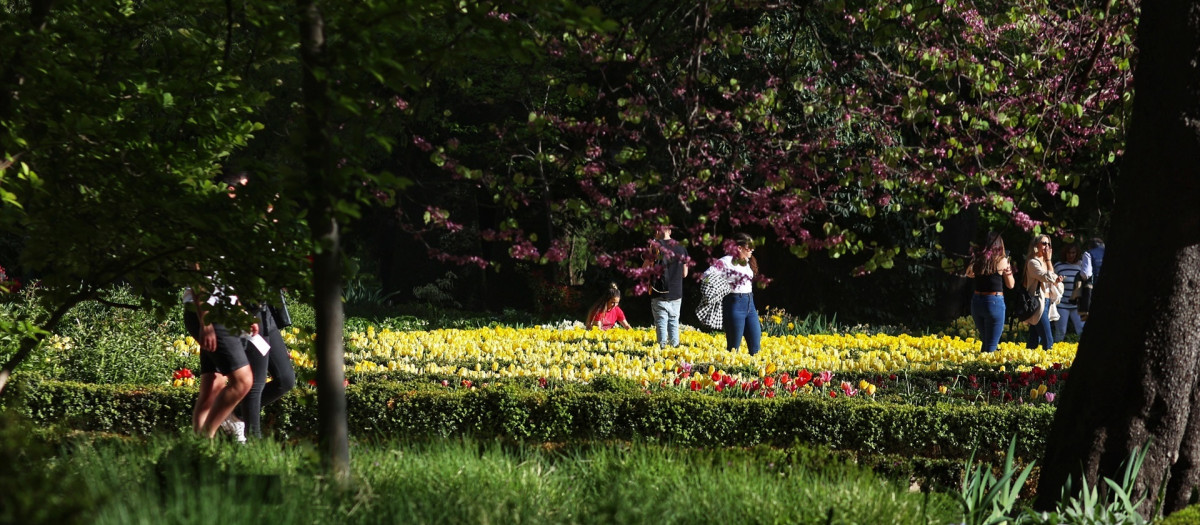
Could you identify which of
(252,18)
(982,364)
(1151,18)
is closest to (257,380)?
(252,18)

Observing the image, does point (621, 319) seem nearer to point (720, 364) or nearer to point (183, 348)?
point (720, 364)

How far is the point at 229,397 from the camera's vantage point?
6160mm

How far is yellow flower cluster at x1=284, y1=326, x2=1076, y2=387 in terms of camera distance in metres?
10.0

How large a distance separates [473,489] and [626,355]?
748 cm

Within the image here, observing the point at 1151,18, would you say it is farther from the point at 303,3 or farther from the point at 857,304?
the point at 857,304

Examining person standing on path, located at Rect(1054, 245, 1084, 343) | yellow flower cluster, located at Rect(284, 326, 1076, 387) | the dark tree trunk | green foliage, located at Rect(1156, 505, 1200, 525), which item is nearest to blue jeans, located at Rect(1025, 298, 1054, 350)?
yellow flower cluster, located at Rect(284, 326, 1076, 387)

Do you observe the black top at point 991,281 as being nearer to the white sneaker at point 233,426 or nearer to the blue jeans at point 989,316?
the blue jeans at point 989,316

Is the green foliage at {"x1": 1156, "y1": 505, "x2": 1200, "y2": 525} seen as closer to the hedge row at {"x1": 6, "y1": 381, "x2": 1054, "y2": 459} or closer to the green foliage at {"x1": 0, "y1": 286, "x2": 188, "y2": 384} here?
the hedge row at {"x1": 6, "y1": 381, "x2": 1054, "y2": 459}

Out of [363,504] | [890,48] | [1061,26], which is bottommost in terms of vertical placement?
[363,504]

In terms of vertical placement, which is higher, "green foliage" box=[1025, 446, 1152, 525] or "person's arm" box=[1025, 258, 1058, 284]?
"person's arm" box=[1025, 258, 1058, 284]

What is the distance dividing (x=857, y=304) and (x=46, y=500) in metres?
17.6

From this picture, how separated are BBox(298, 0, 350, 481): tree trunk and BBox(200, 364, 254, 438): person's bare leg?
223 centimetres

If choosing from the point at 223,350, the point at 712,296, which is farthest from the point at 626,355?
the point at 223,350

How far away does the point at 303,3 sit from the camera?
3723 millimetres
